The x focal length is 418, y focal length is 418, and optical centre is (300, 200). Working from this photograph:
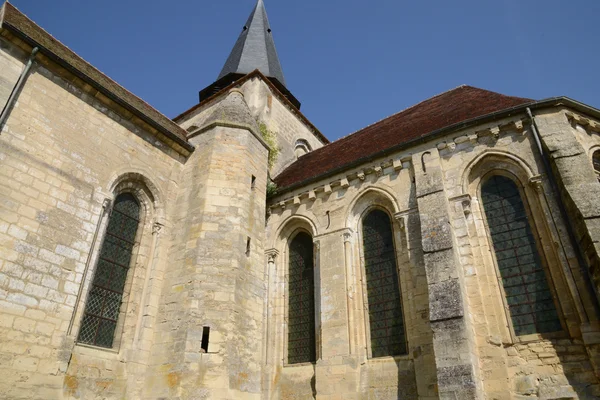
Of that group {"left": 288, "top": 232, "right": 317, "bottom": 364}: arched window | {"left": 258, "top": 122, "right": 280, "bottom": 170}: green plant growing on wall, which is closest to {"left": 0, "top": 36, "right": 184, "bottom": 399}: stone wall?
{"left": 288, "top": 232, "right": 317, "bottom": 364}: arched window

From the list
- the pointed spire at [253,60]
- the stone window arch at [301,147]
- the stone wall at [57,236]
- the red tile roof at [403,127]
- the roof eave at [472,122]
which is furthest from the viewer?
the pointed spire at [253,60]

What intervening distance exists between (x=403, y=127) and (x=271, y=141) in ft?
17.3

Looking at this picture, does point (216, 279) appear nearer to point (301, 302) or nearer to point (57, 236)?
point (301, 302)

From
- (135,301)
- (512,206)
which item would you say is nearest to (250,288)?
(135,301)

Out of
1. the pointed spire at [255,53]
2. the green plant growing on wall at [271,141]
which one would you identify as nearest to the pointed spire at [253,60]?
the pointed spire at [255,53]

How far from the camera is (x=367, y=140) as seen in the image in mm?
12117

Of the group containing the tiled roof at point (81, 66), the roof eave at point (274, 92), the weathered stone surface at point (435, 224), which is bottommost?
the weathered stone surface at point (435, 224)

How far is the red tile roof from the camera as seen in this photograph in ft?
31.4

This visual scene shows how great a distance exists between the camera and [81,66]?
31.1ft

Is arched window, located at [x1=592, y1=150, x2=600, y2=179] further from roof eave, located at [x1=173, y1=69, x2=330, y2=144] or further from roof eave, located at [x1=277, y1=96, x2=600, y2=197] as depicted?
roof eave, located at [x1=173, y1=69, x2=330, y2=144]

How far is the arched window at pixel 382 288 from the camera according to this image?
817 cm

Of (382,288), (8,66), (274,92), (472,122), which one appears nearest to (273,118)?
(274,92)

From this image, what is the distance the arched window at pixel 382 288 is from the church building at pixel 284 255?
3 centimetres

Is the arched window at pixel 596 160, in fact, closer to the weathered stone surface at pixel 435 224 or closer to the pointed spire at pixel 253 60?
the weathered stone surface at pixel 435 224
